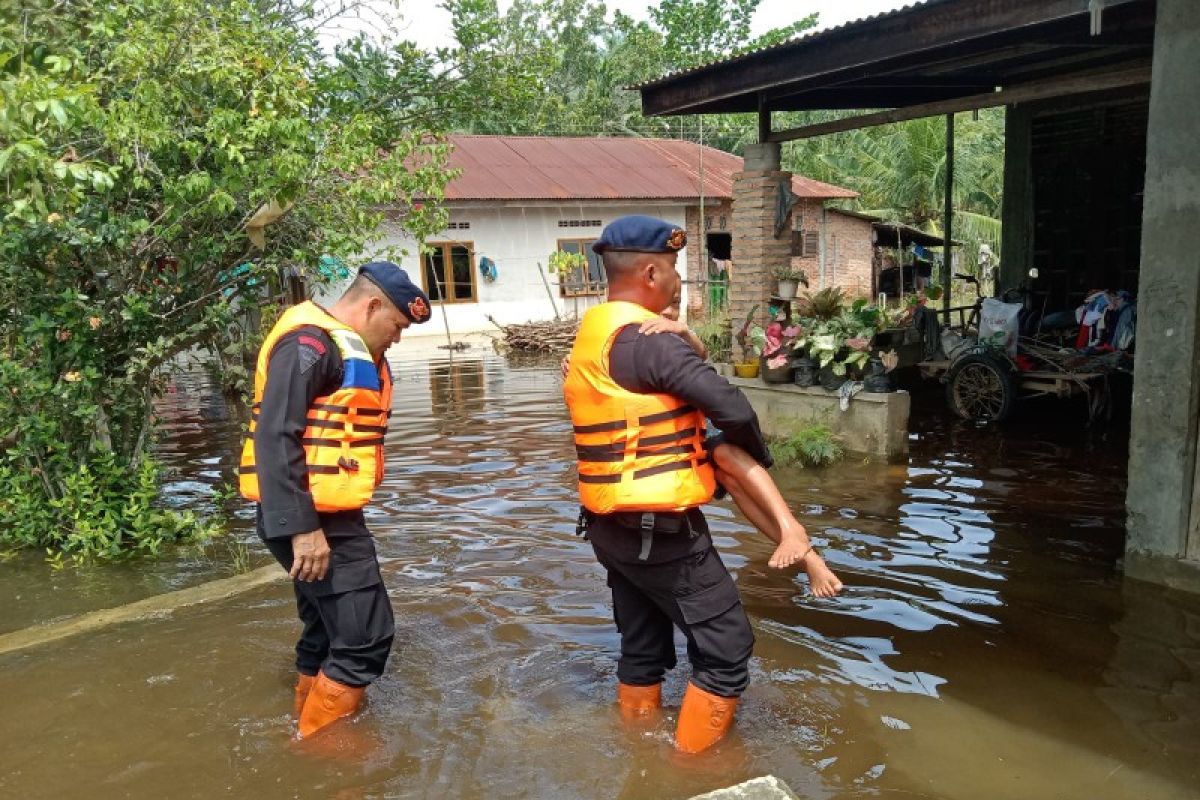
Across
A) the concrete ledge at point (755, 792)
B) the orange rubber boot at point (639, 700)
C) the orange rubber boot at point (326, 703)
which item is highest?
the concrete ledge at point (755, 792)

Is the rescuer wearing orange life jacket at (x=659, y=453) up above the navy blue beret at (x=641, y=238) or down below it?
below

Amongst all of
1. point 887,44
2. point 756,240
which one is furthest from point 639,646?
point 756,240

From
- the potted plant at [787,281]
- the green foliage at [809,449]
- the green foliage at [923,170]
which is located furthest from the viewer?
the green foliage at [923,170]

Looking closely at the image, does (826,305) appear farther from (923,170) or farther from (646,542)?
(923,170)

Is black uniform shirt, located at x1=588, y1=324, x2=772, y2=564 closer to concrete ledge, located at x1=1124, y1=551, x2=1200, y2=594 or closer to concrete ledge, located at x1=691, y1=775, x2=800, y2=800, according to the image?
concrete ledge, located at x1=691, y1=775, x2=800, y2=800

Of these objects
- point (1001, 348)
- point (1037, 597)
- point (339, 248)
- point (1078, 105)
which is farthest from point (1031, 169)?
point (339, 248)

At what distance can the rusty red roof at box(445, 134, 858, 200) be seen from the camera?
2261cm

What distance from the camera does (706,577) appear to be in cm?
330

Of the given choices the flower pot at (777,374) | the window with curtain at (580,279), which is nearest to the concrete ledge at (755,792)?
the flower pot at (777,374)

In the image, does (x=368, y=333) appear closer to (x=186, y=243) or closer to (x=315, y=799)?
(x=315, y=799)

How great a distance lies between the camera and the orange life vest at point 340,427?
11.1ft

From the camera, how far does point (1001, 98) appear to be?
773cm

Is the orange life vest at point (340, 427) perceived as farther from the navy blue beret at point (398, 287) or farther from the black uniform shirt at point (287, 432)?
the navy blue beret at point (398, 287)

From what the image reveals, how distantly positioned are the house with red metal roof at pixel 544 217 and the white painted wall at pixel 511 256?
0.02 metres
